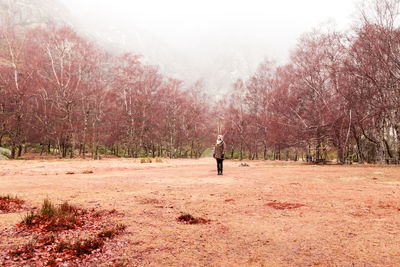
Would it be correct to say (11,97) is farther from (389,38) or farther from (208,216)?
(389,38)

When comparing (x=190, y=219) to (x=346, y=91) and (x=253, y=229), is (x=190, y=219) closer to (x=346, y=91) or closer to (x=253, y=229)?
(x=253, y=229)

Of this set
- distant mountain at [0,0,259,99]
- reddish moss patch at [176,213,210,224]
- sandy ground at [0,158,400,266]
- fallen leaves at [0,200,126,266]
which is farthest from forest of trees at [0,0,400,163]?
distant mountain at [0,0,259,99]

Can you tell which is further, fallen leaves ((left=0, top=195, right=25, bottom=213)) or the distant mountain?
the distant mountain

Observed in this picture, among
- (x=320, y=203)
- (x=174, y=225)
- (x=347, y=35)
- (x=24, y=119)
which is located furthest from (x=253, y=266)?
(x=24, y=119)

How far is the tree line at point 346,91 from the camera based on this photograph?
62.3 ft

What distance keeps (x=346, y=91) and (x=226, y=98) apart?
29867 mm

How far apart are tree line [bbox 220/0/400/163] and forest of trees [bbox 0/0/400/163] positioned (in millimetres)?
98

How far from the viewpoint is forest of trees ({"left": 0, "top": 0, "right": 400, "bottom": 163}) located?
20.5 m

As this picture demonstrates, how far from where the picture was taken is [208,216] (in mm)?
4953

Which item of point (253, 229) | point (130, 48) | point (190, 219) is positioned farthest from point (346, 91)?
point (130, 48)

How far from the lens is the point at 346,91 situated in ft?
72.3

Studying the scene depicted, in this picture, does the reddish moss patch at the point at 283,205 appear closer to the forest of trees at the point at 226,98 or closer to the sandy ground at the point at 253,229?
the sandy ground at the point at 253,229

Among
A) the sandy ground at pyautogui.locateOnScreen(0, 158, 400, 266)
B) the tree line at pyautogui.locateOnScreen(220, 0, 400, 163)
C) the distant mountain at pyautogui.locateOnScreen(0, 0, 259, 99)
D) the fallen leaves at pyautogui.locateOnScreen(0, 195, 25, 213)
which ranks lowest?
the sandy ground at pyautogui.locateOnScreen(0, 158, 400, 266)

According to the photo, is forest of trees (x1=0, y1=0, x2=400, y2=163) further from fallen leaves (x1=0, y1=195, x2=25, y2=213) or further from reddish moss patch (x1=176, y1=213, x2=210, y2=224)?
fallen leaves (x1=0, y1=195, x2=25, y2=213)
